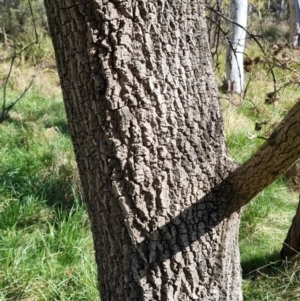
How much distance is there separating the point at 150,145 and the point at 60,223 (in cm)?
252

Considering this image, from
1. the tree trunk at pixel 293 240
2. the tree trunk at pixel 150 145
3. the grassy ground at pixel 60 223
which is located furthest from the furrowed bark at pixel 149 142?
the tree trunk at pixel 293 240

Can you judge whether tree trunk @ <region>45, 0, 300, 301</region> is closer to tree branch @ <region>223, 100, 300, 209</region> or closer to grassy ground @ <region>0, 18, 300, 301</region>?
tree branch @ <region>223, 100, 300, 209</region>

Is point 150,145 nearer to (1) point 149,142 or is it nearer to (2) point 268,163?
(1) point 149,142

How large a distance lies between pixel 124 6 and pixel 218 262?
89 cm

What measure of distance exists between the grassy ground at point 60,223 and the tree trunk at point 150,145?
1.67 feet

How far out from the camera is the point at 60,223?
12.7 feet

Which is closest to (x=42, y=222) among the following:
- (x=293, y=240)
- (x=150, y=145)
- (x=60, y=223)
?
(x=60, y=223)

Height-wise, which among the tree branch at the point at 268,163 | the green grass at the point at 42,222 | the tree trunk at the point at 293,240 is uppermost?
the tree branch at the point at 268,163

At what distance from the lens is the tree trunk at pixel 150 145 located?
1444 mm

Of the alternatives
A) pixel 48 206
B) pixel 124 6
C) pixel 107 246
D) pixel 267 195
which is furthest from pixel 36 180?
pixel 124 6

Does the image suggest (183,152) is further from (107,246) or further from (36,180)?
(36,180)

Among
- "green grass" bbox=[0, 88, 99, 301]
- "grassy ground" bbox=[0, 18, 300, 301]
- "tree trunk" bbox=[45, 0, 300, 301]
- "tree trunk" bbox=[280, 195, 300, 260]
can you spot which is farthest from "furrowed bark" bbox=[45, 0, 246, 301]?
"tree trunk" bbox=[280, 195, 300, 260]

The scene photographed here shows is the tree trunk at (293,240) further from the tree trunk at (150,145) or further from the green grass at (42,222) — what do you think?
the tree trunk at (150,145)

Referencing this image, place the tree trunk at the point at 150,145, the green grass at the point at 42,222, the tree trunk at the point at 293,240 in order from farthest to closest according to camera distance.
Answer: the tree trunk at the point at 293,240, the green grass at the point at 42,222, the tree trunk at the point at 150,145
